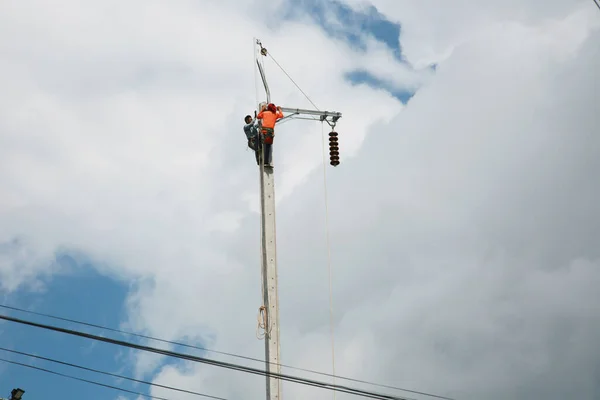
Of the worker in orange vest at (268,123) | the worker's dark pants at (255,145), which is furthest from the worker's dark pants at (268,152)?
the worker's dark pants at (255,145)

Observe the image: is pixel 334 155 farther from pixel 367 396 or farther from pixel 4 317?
pixel 4 317

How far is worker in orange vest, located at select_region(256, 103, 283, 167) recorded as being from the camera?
19500 millimetres

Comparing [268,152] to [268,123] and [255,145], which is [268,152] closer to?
[255,145]

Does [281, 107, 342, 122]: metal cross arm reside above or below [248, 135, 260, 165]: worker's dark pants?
above

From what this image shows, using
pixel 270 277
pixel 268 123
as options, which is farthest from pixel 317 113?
pixel 270 277

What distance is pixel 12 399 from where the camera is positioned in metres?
25.0

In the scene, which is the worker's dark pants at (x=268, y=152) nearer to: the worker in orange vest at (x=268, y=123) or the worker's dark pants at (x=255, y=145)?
the worker in orange vest at (x=268, y=123)

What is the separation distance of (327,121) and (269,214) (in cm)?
430

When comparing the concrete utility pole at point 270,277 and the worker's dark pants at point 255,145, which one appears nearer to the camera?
the concrete utility pole at point 270,277

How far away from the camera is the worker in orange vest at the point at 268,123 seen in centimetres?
1950

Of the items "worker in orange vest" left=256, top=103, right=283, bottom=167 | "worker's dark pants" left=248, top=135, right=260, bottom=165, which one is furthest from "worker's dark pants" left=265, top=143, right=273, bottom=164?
"worker's dark pants" left=248, top=135, right=260, bottom=165

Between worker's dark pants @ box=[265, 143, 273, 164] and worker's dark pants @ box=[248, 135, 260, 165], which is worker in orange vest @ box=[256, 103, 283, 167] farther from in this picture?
worker's dark pants @ box=[248, 135, 260, 165]

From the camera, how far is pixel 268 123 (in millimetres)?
19812

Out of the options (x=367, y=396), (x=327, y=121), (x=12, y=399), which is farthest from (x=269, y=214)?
(x=12, y=399)
